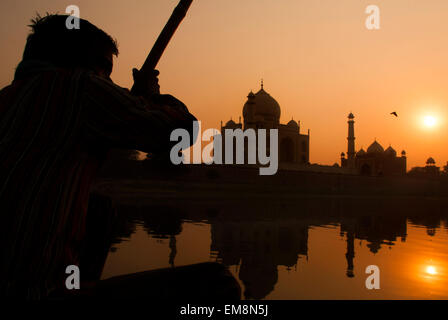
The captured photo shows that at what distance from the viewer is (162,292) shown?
0.99 metres

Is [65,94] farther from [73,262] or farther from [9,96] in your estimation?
[73,262]

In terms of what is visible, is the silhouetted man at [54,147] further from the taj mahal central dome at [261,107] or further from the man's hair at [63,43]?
the taj mahal central dome at [261,107]

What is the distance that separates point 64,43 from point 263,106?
33.5 metres

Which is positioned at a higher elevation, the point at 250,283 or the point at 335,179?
the point at 335,179

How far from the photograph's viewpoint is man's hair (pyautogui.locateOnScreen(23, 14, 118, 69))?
1138 millimetres

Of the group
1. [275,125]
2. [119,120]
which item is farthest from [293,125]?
[119,120]

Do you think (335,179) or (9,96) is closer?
(9,96)

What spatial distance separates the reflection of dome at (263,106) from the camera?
3350 centimetres

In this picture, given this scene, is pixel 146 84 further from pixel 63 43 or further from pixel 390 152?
pixel 390 152

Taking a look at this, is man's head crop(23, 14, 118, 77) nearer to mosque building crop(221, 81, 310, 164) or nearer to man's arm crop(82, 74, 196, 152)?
man's arm crop(82, 74, 196, 152)

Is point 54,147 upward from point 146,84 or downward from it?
downward

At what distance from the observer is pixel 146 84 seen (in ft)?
4.09

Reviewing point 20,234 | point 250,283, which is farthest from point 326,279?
point 20,234
